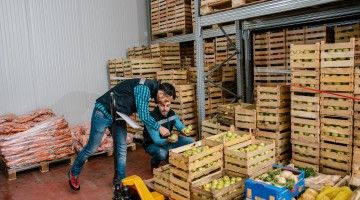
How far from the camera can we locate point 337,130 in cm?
563

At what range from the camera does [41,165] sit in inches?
310

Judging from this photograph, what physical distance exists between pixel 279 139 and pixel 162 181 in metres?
2.46

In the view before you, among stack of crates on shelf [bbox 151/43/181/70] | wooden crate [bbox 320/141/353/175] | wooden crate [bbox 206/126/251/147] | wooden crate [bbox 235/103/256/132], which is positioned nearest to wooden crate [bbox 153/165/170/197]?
wooden crate [bbox 206/126/251/147]

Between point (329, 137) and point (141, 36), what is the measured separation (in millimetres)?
8701

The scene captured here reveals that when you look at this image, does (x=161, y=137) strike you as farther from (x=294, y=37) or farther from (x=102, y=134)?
(x=294, y=37)

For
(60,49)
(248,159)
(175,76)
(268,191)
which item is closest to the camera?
(268,191)

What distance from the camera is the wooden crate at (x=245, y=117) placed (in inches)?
261

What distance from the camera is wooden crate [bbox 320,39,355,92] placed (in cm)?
537

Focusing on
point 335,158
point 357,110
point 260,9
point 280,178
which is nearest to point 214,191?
point 280,178

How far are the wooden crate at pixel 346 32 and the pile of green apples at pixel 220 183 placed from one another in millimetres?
4407

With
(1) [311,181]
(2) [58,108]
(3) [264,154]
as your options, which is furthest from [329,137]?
(2) [58,108]

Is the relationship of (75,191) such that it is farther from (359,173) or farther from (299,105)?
(359,173)

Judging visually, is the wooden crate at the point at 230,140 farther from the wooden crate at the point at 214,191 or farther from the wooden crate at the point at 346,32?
the wooden crate at the point at 346,32

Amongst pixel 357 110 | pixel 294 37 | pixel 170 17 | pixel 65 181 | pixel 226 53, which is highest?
pixel 170 17
